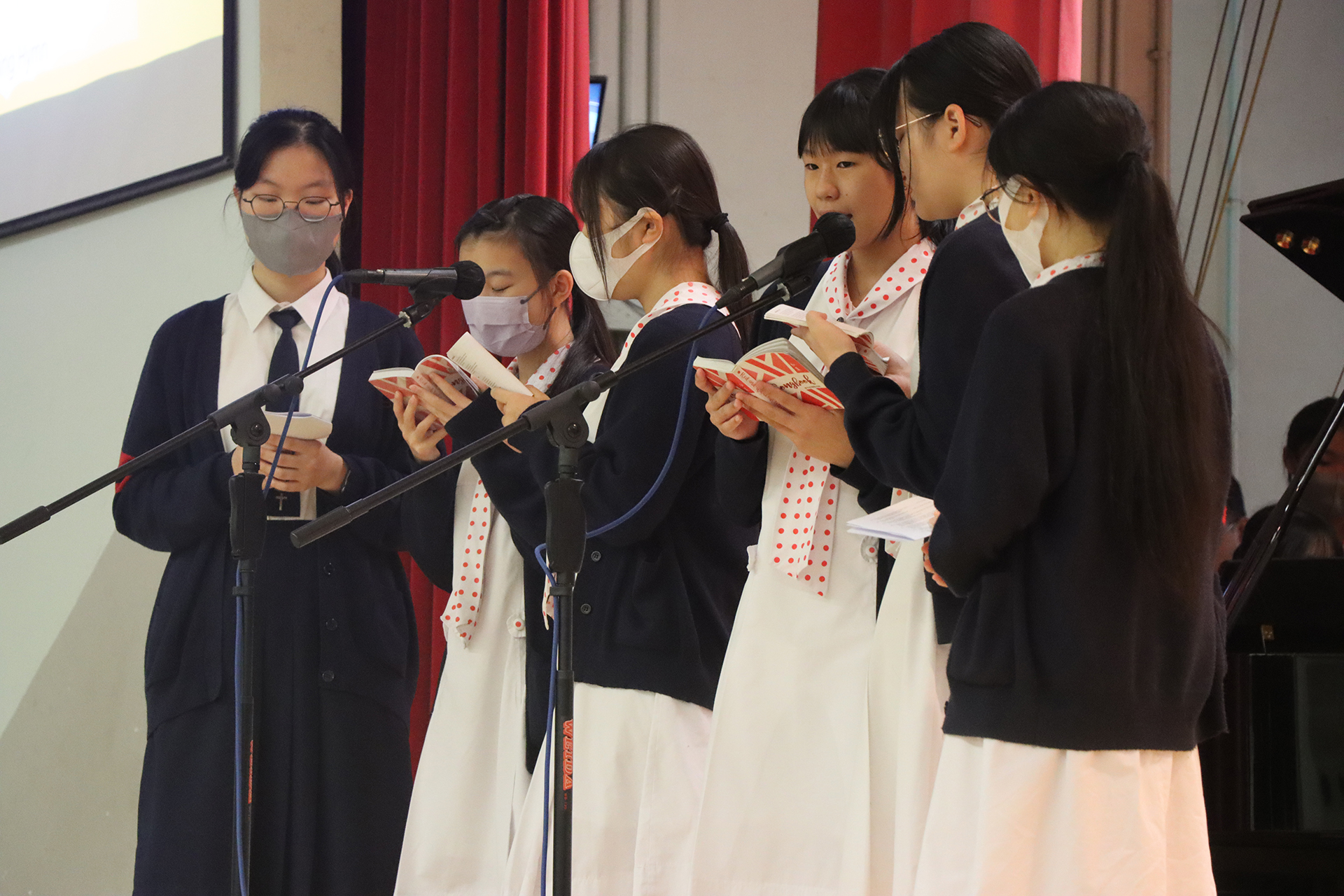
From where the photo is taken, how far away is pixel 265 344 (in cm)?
241

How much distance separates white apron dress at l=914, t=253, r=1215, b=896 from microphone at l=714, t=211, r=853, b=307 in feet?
1.97

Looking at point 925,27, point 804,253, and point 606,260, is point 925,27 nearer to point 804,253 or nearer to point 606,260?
point 606,260

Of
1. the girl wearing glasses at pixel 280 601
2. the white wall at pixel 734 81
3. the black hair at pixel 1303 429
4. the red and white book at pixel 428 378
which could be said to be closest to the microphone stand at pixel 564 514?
the red and white book at pixel 428 378

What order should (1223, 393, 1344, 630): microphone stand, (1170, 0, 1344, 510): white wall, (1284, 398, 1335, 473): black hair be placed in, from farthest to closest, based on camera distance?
(1170, 0, 1344, 510): white wall
(1284, 398, 1335, 473): black hair
(1223, 393, 1344, 630): microphone stand

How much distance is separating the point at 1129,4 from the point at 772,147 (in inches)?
90.1

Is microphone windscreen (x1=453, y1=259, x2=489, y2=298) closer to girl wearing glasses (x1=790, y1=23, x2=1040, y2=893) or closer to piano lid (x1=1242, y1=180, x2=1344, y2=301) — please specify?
girl wearing glasses (x1=790, y1=23, x2=1040, y2=893)

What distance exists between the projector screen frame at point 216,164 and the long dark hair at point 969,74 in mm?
2402

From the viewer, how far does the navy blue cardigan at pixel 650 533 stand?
1.89 meters

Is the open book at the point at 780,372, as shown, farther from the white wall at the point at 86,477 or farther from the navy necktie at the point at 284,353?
the white wall at the point at 86,477

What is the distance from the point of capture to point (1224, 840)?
2.74 metres

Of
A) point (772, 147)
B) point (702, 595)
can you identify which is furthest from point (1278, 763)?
point (772, 147)

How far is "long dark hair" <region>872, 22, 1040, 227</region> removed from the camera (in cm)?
162

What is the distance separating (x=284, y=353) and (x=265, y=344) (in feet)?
0.20

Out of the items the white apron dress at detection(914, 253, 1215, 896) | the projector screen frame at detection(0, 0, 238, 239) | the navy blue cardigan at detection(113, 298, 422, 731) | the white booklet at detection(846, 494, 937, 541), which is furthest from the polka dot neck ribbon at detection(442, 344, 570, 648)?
the projector screen frame at detection(0, 0, 238, 239)
